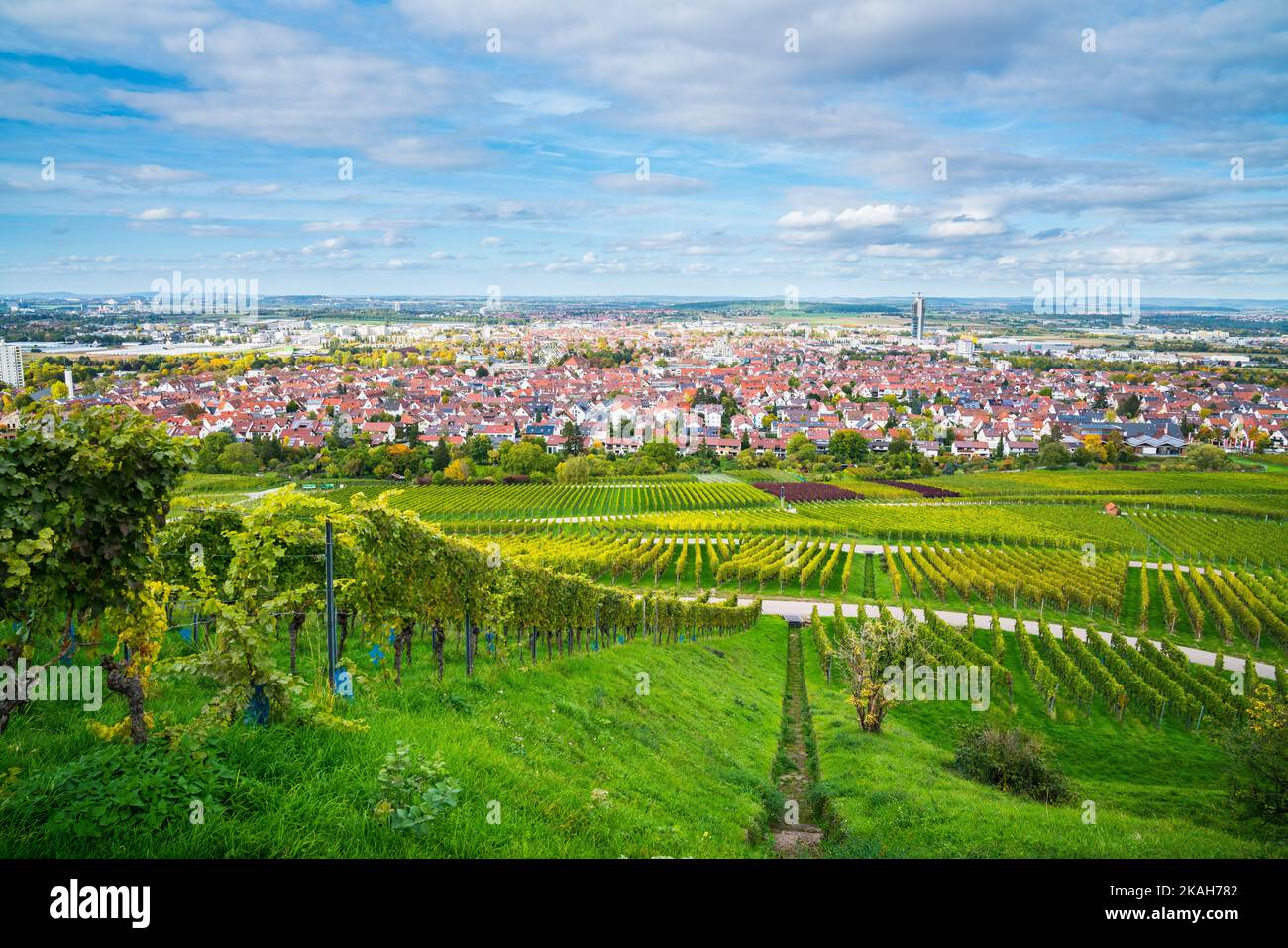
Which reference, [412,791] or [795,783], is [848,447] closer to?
[795,783]

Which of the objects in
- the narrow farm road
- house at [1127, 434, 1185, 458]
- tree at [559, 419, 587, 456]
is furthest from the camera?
house at [1127, 434, 1185, 458]

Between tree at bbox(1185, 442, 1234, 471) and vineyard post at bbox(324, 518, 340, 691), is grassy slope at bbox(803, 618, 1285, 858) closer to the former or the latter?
vineyard post at bbox(324, 518, 340, 691)

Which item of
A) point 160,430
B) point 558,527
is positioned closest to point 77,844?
point 160,430

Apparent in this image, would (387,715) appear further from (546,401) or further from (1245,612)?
(546,401)

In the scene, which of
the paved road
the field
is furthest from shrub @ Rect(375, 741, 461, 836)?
the paved road

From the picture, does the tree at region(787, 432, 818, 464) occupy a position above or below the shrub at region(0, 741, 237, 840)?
below

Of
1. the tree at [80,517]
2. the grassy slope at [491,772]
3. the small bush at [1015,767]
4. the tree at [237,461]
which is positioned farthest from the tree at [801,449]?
the tree at [80,517]

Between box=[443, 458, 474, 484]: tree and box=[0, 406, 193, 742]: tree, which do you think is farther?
box=[443, 458, 474, 484]: tree

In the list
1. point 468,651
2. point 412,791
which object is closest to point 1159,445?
point 468,651
